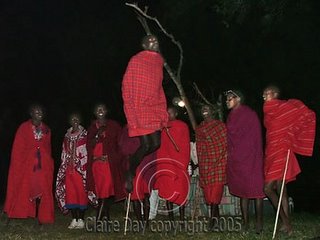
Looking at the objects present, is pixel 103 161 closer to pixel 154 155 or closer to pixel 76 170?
pixel 76 170

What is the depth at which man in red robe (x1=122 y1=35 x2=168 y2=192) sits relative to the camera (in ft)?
22.1

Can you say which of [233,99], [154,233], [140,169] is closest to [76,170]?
[140,169]

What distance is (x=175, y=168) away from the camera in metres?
9.05

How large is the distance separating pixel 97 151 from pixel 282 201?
9.40 feet

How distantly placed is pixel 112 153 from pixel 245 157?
2122 millimetres

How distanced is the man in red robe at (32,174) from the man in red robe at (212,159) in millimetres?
2287

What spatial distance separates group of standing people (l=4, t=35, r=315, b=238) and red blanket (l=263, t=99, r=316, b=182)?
0.01 metres

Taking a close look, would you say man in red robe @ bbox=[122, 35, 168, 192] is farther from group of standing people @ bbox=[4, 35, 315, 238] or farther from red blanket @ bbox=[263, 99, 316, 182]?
red blanket @ bbox=[263, 99, 316, 182]

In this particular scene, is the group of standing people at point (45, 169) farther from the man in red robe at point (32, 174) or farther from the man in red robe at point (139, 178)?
the man in red robe at point (139, 178)

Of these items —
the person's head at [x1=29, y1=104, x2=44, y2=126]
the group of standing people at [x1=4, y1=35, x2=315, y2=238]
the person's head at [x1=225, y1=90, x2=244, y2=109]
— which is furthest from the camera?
the person's head at [x1=29, y1=104, x2=44, y2=126]

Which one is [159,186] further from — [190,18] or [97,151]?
[190,18]

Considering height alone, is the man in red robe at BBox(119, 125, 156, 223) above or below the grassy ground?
above

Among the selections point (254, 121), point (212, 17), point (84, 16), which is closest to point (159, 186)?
point (254, 121)

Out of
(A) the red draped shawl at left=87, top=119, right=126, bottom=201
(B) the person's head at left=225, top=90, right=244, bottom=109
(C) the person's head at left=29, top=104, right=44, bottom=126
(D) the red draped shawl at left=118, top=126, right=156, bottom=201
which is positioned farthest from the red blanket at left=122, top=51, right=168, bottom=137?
(C) the person's head at left=29, top=104, right=44, bottom=126
